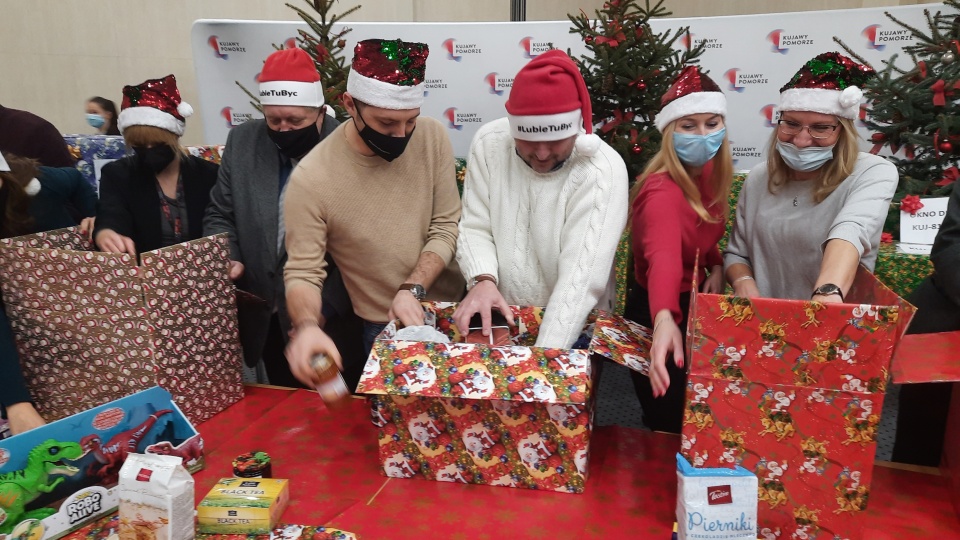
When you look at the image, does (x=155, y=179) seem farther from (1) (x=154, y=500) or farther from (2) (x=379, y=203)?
(1) (x=154, y=500)

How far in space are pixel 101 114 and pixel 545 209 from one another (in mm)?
5353

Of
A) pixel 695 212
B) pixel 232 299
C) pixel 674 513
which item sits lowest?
pixel 674 513

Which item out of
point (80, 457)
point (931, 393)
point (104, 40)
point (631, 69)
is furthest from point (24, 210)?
point (104, 40)

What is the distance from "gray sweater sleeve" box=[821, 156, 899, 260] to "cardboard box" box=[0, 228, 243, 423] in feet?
4.79

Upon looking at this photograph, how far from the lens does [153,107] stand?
214 cm

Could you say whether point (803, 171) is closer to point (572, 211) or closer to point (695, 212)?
point (695, 212)

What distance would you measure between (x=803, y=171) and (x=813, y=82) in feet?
0.71

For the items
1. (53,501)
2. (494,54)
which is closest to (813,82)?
(53,501)

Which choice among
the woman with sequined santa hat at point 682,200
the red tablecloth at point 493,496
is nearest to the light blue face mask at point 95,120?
the red tablecloth at point 493,496

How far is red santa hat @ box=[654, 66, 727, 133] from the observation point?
1.67 m

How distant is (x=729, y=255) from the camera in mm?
1731

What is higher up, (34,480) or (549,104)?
(549,104)

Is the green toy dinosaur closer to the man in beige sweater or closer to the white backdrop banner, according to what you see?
the man in beige sweater

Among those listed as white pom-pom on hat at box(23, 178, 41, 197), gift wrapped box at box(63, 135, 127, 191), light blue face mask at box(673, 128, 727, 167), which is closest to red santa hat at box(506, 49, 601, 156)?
light blue face mask at box(673, 128, 727, 167)
